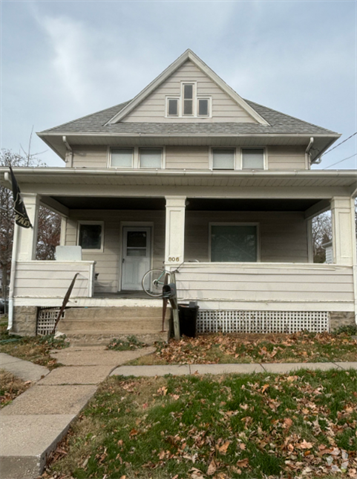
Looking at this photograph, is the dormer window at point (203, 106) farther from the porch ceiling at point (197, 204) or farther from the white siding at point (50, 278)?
the white siding at point (50, 278)

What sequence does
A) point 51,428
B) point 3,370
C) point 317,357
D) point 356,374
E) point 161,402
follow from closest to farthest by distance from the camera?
point 51,428
point 161,402
point 356,374
point 3,370
point 317,357

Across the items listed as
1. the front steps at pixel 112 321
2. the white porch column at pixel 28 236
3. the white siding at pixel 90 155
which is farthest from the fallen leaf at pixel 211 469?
the white siding at pixel 90 155

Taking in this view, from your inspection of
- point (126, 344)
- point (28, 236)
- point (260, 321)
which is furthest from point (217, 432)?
point (28, 236)

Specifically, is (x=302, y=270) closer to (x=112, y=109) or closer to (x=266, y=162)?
(x=266, y=162)

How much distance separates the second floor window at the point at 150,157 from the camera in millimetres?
9906

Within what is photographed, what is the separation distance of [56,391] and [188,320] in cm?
326

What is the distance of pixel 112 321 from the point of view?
638 cm

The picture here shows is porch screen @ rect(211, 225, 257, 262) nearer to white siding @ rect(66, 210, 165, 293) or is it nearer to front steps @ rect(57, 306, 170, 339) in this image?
white siding @ rect(66, 210, 165, 293)

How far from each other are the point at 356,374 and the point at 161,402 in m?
2.55

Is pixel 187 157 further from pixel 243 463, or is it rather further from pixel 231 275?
pixel 243 463

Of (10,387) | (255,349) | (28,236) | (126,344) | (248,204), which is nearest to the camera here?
(10,387)

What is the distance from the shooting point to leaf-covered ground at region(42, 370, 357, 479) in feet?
7.84

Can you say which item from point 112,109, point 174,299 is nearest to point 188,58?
point 112,109

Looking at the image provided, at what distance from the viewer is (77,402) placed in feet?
11.3
